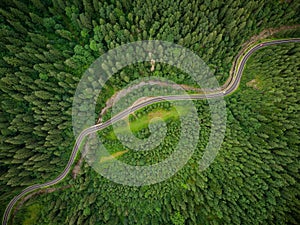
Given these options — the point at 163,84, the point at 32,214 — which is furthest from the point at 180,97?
the point at 32,214

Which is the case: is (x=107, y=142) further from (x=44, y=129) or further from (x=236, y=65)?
(x=236, y=65)

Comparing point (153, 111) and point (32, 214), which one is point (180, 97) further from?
point (32, 214)

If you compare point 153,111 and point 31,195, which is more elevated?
point 153,111

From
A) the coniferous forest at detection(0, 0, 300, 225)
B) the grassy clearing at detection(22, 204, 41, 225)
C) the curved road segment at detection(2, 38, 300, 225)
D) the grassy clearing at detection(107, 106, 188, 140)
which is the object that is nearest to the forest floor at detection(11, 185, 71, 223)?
the coniferous forest at detection(0, 0, 300, 225)

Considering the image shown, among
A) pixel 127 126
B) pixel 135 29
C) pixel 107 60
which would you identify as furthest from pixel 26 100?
pixel 135 29

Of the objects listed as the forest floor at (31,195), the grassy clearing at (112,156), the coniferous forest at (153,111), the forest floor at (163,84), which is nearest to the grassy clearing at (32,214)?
the coniferous forest at (153,111)

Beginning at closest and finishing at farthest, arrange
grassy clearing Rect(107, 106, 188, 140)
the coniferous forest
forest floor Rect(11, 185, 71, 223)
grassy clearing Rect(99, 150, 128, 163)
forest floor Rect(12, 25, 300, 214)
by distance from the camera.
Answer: the coniferous forest, forest floor Rect(11, 185, 71, 223), forest floor Rect(12, 25, 300, 214), grassy clearing Rect(107, 106, 188, 140), grassy clearing Rect(99, 150, 128, 163)

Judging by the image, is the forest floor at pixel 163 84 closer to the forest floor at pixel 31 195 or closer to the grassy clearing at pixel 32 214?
the forest floor at pixel 31 195

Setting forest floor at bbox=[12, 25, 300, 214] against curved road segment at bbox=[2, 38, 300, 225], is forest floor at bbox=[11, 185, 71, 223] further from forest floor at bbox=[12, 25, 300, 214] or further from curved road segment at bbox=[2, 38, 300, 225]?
curved road segment at bbox=[2, 38, 300, 225]
